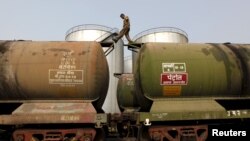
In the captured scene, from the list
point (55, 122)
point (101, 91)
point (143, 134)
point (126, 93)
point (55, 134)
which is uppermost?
point (101, 91)

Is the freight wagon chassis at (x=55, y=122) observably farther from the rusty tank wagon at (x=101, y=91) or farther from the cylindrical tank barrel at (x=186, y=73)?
the cylindrical tank barrel at (x=186, y=73)

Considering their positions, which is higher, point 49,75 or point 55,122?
point 49,75

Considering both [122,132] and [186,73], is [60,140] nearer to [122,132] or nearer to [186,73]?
[122,132]

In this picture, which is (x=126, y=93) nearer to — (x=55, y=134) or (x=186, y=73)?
(x=186, y=73)

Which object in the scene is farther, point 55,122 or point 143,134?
point 143,134

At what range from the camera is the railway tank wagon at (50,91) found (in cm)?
783

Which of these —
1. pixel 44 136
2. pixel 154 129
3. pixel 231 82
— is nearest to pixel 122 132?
pixel 154 129

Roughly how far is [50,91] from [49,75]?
1.49 ft

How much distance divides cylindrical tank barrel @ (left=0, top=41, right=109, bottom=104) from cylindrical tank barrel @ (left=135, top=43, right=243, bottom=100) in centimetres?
145

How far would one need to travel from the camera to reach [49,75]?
822 centimetres

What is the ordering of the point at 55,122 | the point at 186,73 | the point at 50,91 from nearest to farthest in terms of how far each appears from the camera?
the point at 55,122
the point at 50,91
the point at 186,73

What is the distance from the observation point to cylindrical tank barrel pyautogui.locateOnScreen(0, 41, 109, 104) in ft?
26.9

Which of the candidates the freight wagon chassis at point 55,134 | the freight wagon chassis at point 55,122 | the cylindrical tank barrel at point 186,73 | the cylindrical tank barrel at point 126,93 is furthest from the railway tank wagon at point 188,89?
the cylindrical tank barrel at point 126,93

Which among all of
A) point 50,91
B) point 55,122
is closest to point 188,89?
point 55,122
